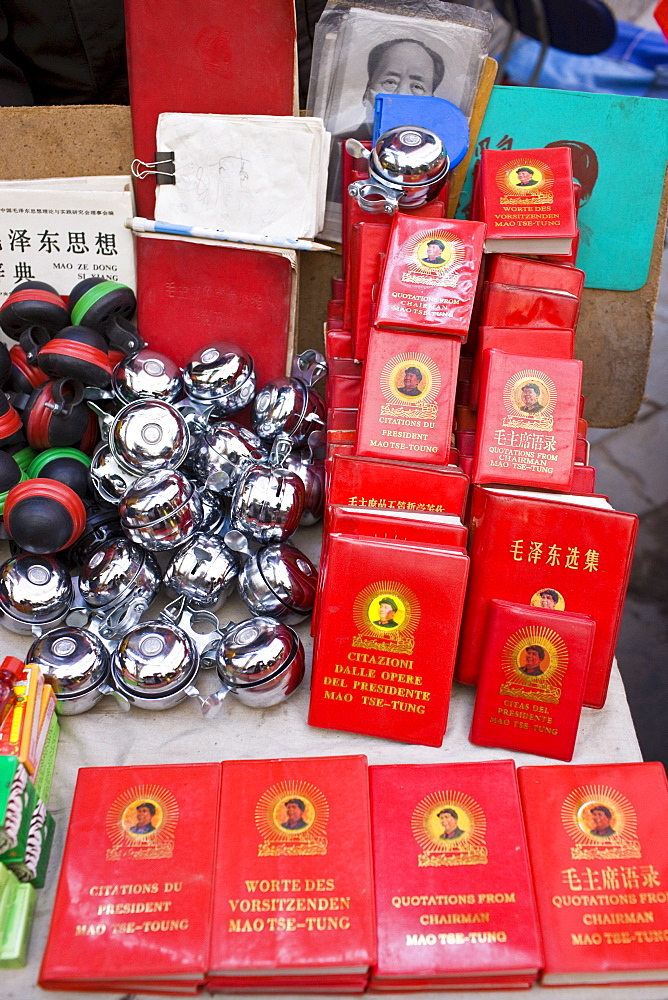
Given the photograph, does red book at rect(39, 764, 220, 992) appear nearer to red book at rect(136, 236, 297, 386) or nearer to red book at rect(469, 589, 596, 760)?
red book at rect(469, 589, 596, 760)

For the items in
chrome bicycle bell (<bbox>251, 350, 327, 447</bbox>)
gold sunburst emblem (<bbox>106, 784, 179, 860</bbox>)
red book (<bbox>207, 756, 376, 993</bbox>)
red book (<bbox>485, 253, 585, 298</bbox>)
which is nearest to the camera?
red book (<bbox>207, 756, 376, 993</bbox>)

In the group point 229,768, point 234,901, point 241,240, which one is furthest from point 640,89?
point 234,901

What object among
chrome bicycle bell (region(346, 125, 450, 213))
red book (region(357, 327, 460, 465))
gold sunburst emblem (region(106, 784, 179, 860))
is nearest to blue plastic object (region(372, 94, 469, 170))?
chrome bicycle bell (region(346, 125, 450, 213))

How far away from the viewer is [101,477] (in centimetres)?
160

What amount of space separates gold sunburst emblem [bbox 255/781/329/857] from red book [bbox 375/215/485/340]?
0.89 m

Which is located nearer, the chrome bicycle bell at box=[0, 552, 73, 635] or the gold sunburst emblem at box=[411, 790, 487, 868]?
the gold sunburst emblem at box=[411, 790, 487, 868]

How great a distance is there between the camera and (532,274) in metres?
1.59

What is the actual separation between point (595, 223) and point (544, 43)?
1.08m

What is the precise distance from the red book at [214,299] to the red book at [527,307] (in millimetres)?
601

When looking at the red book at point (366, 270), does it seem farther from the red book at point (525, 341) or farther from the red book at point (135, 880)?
the red book at point (135, 880)

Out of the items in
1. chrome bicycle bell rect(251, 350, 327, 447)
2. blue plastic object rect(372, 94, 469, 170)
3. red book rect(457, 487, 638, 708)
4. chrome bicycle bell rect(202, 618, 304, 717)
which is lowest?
chrome bicycle bell rect(202, 618, 304, 717)

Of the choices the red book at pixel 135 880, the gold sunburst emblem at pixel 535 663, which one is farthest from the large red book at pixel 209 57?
the red book at pixel 135 880

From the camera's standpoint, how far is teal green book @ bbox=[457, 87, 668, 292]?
6.41ft

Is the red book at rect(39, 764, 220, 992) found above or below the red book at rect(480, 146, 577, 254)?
below
